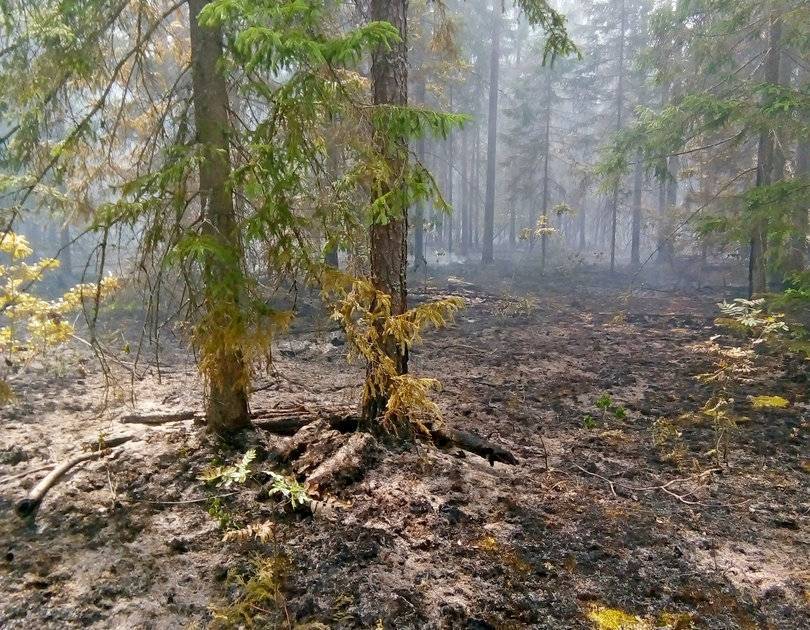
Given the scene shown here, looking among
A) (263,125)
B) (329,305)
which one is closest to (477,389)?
(329,305)

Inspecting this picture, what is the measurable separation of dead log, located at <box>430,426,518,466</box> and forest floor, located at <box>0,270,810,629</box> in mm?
154

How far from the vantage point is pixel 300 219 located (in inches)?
172

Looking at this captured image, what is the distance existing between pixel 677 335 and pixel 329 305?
10.8 meters

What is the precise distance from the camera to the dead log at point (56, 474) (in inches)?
179

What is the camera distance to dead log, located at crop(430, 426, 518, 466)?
582cm

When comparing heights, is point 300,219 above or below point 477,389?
above

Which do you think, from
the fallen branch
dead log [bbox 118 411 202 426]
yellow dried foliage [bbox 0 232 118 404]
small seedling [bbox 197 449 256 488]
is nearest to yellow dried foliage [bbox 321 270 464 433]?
small seedling [bbox 197 449 256 488]

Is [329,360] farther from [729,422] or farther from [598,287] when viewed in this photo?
[598,287]

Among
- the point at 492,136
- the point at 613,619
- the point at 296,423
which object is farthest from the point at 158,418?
the point at 492,136

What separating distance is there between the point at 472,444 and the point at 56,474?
4.35 metres

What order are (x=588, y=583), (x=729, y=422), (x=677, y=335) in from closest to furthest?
(x=588, y=583)
(x=729, y=422)
(x=677, y=335)

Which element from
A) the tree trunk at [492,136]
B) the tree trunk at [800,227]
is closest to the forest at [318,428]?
the tree trunk at [800,227]

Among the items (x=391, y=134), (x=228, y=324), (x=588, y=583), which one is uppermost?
(x=391, y=134)

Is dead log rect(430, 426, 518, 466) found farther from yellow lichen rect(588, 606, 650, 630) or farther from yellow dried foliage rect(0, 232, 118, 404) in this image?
yellow dried foliage rect(0, 232, 118, 404)
